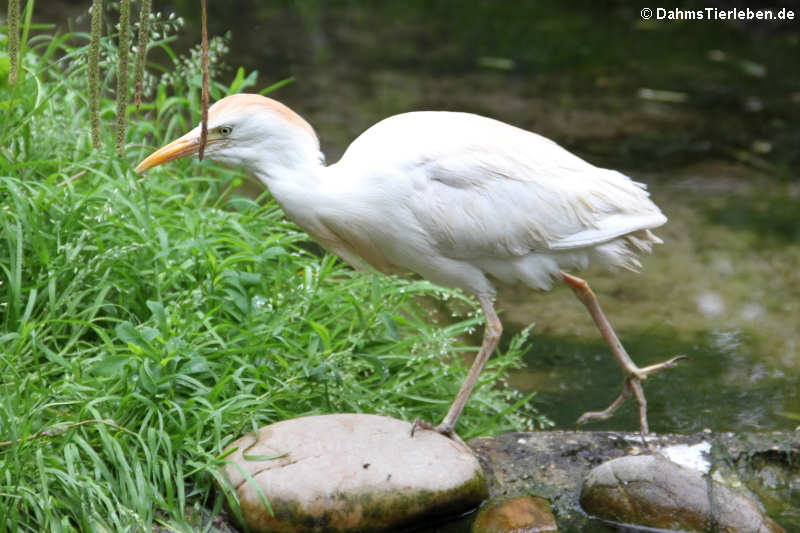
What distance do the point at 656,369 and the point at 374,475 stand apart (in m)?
1.25

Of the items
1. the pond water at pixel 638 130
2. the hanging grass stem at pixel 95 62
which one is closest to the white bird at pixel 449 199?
the hanging grass stem at pixel 95 62

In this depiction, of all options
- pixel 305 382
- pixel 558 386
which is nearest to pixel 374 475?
pixel 305 382

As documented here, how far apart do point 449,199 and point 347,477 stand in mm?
1039

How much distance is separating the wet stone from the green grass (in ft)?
2.27

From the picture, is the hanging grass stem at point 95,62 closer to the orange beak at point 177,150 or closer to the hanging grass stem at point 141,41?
the hanging grass stem at point 141,41

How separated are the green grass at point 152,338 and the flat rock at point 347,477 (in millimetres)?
136

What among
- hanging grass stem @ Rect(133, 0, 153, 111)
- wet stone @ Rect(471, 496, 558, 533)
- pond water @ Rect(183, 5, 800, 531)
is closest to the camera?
wet stone @ Rect(471, 496, 558, 533)

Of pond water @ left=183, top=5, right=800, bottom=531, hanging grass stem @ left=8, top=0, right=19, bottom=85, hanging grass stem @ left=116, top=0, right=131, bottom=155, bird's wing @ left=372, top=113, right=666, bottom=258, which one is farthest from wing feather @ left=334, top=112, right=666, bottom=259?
hanging grass stem @ left=8, top=0, right=19, bottom=85

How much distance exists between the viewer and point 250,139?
146 inches

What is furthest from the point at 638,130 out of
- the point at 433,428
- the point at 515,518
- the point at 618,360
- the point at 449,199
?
the point at 515,518

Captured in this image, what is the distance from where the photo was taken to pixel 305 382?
3990 mm

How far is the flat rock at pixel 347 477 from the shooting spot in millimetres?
3318

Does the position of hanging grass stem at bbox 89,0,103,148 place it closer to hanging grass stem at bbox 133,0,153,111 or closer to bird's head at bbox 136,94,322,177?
hanging grass stem at bbox 133,0,153,111

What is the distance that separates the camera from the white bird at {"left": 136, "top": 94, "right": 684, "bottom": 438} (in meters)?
3.70
